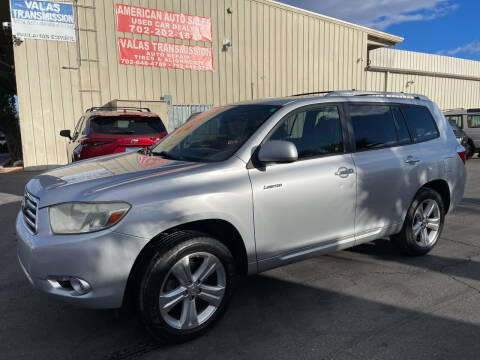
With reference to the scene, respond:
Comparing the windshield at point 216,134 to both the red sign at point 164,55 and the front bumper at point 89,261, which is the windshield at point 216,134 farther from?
the red sign at point 164,55

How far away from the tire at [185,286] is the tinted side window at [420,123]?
2650 mm

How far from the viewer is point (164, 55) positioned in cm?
1368

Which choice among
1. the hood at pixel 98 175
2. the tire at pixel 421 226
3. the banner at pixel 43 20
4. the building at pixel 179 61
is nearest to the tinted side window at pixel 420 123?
the tire at pixel 421 226

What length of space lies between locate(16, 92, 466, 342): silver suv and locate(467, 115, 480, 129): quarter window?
12.0 m

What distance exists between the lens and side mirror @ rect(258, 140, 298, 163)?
9.07 feet

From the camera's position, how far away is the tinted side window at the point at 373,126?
11.8ft

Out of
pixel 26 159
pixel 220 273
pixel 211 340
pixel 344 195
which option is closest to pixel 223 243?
pixel 220 273

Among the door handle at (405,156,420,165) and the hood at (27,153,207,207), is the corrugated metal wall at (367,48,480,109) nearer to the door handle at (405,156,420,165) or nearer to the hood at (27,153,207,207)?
the door handle at (405,156,420,165)

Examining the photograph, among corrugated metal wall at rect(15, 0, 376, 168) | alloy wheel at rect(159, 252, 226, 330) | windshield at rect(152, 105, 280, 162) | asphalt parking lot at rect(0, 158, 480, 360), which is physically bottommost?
asphalt parking lot at rect(0, 158, 480, 360)

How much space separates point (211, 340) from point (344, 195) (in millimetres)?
1648

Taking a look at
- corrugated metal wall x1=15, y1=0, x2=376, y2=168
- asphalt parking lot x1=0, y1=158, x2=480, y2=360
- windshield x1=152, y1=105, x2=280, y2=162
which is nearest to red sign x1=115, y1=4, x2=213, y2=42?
corrugated metal wall x1=15, y1=0, x2=376, y2=168

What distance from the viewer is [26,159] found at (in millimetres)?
12125

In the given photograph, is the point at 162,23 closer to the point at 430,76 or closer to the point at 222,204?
the point at 222,204

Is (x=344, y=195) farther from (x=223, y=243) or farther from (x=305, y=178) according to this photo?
(x=223, y=243)
